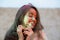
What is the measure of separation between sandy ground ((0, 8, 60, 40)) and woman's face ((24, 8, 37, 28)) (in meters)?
0.10

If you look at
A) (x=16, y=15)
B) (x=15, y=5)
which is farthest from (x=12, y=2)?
(x=16, y=15)

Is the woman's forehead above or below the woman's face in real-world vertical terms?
above

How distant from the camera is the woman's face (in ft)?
5.02

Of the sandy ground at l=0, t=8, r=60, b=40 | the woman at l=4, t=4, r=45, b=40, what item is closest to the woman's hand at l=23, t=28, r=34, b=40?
the woman at l=4, t=4, r=45, b=40

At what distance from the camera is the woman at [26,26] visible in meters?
1.50

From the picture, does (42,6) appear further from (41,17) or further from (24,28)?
(24,28)

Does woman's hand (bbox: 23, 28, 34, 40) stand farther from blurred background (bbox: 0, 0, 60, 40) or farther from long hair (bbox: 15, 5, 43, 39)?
blurred background (bbox: 0, 0, 60, 40)

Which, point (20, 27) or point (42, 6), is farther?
point (42, 6)

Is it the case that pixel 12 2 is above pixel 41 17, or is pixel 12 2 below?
above

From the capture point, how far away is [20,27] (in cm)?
151

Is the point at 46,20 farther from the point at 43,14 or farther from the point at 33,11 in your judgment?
the point at 33,11

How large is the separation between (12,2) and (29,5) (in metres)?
0.19

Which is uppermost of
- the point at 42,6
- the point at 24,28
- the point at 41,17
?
the point at 42,6

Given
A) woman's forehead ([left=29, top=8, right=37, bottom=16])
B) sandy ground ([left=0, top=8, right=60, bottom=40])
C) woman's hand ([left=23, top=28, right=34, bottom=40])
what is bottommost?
woman's hand ([left=23, top=28, right=34, bottom=40])
